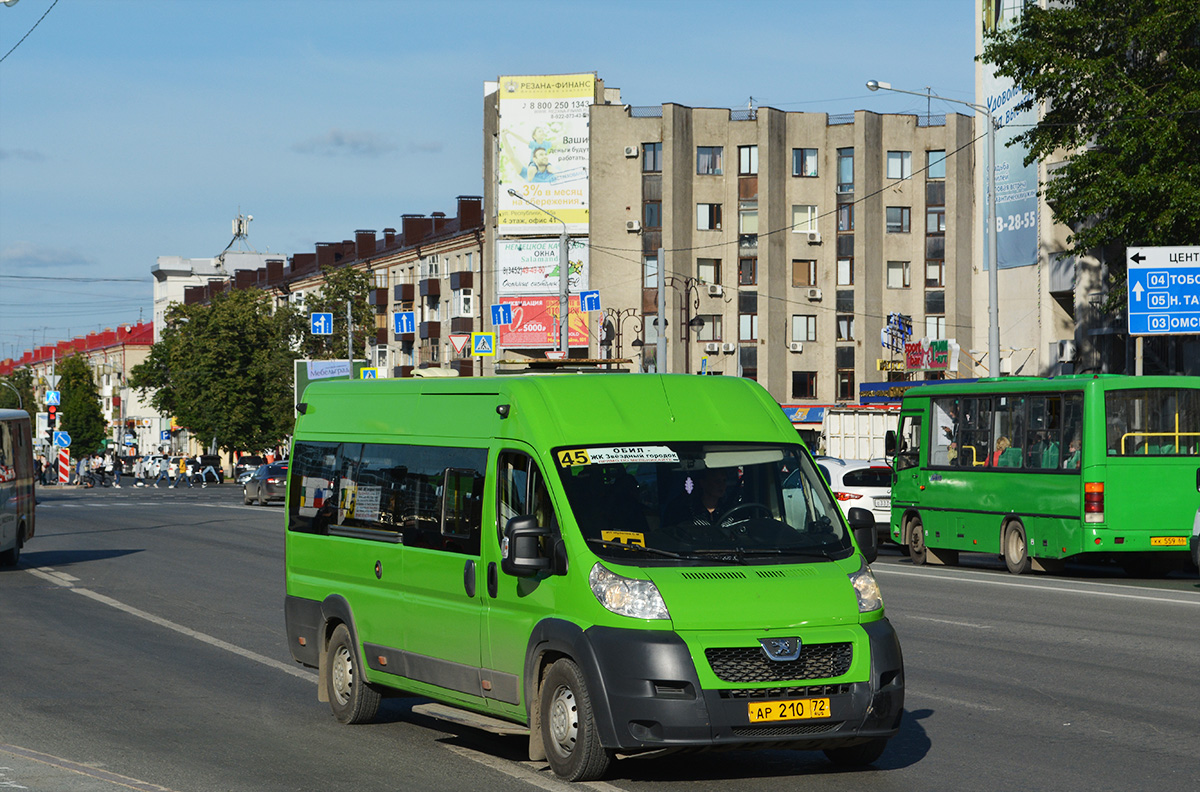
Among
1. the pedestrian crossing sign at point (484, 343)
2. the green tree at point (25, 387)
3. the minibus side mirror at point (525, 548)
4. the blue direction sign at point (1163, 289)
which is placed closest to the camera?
the minibus side mirror at point (525, 548)

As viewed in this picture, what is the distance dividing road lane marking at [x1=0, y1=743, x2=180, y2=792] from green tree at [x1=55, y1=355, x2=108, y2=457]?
12918 cm

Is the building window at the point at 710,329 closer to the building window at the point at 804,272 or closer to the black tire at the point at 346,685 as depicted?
the building window at the point at 804,272

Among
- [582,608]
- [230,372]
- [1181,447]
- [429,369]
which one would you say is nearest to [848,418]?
[1181,447]

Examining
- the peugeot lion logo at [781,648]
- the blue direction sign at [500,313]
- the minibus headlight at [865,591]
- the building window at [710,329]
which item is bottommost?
the peugeot lion logo at [781,648]

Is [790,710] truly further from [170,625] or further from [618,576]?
[170,625]

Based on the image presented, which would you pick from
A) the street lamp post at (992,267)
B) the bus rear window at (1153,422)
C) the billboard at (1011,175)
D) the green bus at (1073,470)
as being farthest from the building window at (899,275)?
the bus rear window at (1153,422)

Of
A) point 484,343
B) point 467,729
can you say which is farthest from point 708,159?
point 467,729

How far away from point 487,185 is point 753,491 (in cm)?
7110

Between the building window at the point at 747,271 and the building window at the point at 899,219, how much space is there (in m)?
7.02

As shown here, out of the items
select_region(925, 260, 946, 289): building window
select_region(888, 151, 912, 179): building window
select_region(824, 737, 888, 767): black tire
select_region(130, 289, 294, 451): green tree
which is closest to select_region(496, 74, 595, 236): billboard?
select_region(888, 151, 912, 179): building window

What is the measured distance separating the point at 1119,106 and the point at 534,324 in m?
48.1

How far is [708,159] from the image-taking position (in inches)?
2982

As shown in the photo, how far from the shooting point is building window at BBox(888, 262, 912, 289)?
77.6m

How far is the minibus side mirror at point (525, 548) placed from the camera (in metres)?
7.89
